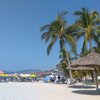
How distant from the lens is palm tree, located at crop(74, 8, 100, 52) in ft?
117

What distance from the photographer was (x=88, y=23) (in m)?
35.8

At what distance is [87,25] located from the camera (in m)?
36.0

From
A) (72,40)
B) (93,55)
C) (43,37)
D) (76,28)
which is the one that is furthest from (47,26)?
(93,55)

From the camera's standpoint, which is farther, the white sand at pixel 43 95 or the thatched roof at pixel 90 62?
the thatched roof at pixel 90 62

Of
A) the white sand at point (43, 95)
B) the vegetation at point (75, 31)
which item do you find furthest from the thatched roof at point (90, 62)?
the vegetation at point (75, 31)

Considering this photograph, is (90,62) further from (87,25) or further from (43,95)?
(87,25)

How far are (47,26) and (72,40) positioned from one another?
15.2 ft

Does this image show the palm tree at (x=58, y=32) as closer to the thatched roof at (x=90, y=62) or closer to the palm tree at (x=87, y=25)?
the palm tree at (x=87, y=25)

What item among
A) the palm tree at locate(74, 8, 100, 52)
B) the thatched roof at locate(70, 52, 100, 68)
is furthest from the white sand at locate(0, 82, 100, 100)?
the palm tree at locate(74, 8, 100, 52)

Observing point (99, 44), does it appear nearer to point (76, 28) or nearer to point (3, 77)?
point (76, 28)

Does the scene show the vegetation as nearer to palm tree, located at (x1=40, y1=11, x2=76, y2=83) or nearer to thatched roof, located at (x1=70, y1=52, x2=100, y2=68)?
palm tree, located at (x1=40, y1=11, x2=76, y2=83)

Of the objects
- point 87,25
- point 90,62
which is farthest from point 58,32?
point 90,62

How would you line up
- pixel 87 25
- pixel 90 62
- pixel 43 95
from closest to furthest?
pixel 43 95 < pixel 90 62 < pixel 87 25

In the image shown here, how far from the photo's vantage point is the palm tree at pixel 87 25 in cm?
3581
